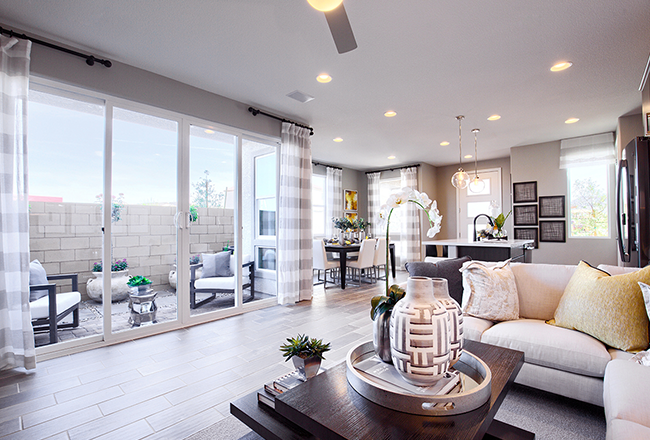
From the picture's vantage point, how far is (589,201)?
549 cm

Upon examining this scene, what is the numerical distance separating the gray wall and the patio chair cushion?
708cm

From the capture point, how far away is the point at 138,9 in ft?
7.26

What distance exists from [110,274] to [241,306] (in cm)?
152

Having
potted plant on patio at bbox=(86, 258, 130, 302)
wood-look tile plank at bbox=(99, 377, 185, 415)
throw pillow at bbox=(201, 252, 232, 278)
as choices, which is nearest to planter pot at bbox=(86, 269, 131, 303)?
potted plant on patio at bbox=(86, 258, 130, 302)

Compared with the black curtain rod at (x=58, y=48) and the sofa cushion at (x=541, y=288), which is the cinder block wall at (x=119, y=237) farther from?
the sofa cushion at (x=541, y=288)

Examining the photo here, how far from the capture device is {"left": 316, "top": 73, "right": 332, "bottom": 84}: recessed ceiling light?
3214mm

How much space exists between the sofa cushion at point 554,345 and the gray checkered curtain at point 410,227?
5614mm

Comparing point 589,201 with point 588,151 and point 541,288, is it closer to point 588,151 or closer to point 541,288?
point 588,151

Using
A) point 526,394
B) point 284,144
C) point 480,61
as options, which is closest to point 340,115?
point 284,144

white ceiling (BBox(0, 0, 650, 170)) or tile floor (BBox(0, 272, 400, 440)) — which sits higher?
white ceiling (BBox(0, 0, 650, 170))

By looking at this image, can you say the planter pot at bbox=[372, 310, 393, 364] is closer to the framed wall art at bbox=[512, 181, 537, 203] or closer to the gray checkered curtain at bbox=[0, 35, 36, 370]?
the gray checkered curtain at bbox=[0, 35, 36, 370]

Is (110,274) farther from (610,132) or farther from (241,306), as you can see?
(610,132)

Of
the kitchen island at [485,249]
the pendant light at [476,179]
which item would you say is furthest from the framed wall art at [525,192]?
the kitchen island at [485,249]

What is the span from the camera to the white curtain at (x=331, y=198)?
769cm
